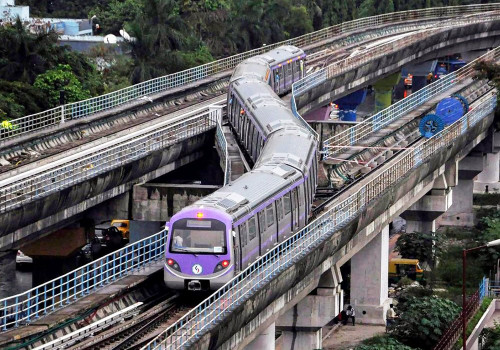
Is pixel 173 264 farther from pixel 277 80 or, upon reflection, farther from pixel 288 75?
pixel 288 75

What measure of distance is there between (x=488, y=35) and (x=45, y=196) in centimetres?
8880

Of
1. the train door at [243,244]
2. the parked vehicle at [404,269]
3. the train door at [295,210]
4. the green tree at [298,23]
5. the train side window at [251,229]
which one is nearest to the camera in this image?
the train door at [243,244]

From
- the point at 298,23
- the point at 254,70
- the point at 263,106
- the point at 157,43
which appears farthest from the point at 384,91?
the point at 263,106

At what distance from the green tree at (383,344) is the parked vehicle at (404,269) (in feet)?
48.7

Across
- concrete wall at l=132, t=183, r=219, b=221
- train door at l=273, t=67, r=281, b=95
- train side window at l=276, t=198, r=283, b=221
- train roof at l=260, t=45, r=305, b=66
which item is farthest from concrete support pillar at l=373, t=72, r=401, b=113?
train side window at l=276, t=198, r=283, b=221

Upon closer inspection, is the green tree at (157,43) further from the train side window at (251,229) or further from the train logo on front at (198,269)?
the train logo on front at (198,269)

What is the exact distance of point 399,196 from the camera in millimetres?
65375

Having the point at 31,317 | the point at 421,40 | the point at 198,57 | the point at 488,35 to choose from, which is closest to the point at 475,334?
the point at 31,317

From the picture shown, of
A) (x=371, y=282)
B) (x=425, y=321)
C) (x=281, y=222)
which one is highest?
(x=281, y=222)

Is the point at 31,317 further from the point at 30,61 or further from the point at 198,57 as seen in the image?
the point at 198,57

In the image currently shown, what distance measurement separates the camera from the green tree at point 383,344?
53.6 metres

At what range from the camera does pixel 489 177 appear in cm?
10294

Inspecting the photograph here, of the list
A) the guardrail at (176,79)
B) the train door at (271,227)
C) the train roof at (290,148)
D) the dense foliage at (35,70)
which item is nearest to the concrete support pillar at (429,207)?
the guardrail at (176,79)

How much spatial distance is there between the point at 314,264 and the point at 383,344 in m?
6.28
